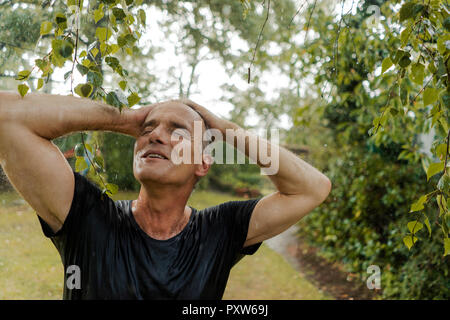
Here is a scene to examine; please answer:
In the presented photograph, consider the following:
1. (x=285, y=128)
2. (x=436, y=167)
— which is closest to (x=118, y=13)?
(x=436, y=167)

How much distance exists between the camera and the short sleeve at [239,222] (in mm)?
1434

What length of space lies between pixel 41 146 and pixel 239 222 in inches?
27.5

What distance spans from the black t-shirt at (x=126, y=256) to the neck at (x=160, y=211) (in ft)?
0.10

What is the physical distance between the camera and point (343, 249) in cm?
466

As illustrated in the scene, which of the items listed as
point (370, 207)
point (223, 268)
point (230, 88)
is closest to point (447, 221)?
point (223, 268)

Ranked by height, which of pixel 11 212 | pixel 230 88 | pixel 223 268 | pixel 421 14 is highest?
pixel 230 88

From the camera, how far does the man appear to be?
3.87 feet

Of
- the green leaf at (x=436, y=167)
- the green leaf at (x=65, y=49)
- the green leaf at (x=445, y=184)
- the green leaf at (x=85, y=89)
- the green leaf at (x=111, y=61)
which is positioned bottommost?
the green leaf at (x=445, y=184)

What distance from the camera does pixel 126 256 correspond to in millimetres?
1303

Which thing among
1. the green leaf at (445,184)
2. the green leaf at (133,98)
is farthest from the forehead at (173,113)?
the green leaf at (445,184)

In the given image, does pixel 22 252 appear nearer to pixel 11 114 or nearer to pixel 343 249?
pixel 11 114

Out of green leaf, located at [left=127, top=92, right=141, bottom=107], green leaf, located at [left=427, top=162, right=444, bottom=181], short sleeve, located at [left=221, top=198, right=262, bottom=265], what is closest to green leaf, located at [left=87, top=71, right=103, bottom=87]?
green leaf, located at [left=127, top=92, right=141, bottom=107]

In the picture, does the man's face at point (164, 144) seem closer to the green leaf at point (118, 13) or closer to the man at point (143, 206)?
the man at point (143, 206)
